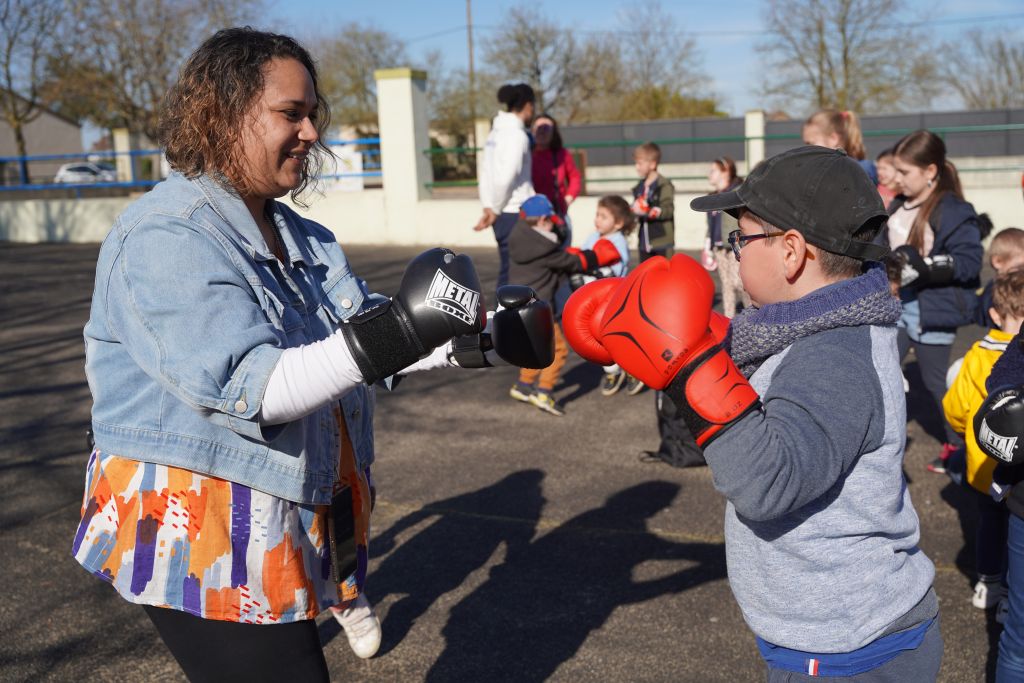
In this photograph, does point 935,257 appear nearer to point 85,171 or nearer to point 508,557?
point 508,557

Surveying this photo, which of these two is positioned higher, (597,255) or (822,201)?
(822,201)

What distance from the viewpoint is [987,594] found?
11.1 feet

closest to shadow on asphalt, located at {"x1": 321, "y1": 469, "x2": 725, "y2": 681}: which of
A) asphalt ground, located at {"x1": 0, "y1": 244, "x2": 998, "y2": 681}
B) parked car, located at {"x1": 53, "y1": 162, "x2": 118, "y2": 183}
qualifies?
asphalt ground, located at {"x1": 0, "y1": 244, "x2": 998, "y2": 681}

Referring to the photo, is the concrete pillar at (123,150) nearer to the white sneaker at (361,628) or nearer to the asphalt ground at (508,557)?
the asphalt ground at (508,557)

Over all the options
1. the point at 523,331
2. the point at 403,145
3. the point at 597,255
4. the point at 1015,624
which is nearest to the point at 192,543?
the point at 523,331

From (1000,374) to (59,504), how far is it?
418cm

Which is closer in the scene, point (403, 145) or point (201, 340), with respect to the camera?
point (201, 340)

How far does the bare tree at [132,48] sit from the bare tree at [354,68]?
14078mm

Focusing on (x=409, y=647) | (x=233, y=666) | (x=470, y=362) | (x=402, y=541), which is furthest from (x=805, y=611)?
(x=402, y=541)

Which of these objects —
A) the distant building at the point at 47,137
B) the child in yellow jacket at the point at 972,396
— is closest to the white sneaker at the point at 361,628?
the child in yellow jacket at the point at 972,396

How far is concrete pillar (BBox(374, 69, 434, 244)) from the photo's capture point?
14797 mm

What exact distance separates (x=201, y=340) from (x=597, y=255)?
4490 mm

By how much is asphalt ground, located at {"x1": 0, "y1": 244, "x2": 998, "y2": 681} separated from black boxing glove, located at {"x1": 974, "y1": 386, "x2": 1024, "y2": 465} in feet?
2.65

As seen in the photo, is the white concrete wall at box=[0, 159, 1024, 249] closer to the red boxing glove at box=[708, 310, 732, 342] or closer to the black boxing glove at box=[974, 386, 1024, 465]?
the black boxing glove at box=[974, 386, 1024, 465]
